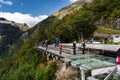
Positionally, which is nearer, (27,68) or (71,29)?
(27,68)

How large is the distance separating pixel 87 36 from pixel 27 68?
38.5 metres

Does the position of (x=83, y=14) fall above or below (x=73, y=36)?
above

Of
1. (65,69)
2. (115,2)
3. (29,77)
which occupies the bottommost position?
(29,77)

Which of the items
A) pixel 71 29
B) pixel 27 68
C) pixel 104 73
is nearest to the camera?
pixel 104 73

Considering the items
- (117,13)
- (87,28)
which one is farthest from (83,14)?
(117,13)

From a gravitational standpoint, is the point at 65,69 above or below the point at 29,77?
above

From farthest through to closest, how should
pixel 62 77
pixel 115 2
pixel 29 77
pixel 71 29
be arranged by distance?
pixel 115 2 < pixel 71 29 < pixel 29 77 < pixel 62 77

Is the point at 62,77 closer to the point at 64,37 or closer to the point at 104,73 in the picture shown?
the point at 104,73

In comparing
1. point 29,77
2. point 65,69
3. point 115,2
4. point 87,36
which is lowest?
point 29,77

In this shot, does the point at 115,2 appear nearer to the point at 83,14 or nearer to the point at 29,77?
the point at 83,14

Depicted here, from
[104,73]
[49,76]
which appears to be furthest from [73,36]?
[104,73]

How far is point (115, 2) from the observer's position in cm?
10056

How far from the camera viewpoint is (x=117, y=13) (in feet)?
282

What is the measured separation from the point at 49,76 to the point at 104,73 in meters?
20.8
